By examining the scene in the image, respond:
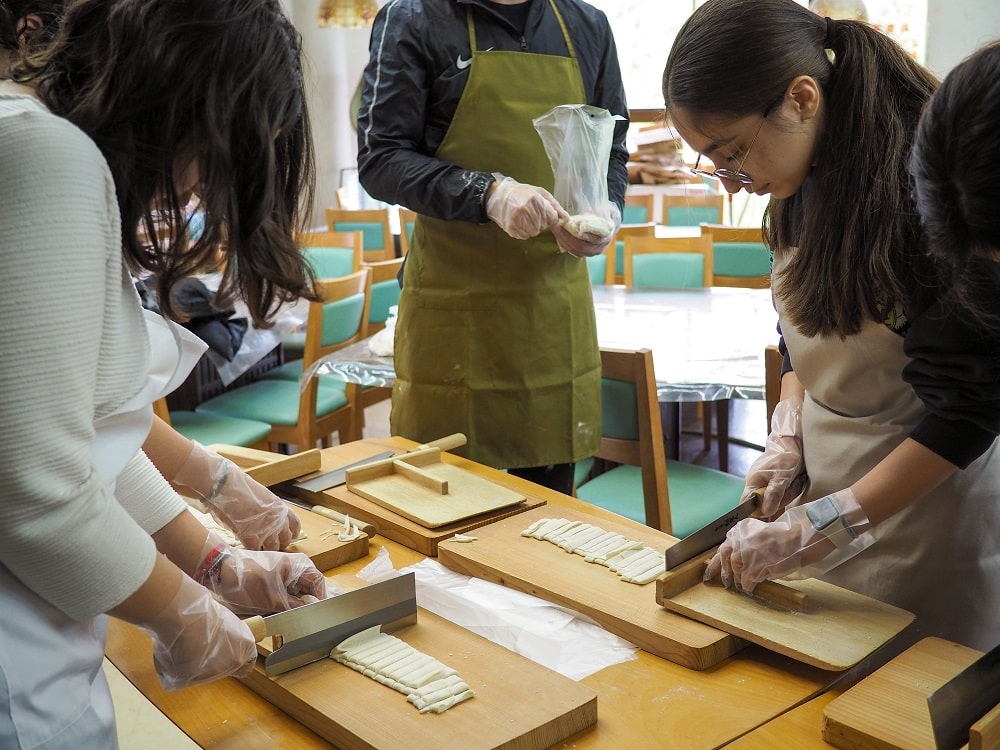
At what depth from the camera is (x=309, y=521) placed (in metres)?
1.54

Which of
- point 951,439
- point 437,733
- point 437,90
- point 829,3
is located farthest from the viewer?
point 829,3

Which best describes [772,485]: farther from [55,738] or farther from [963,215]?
[55,738]

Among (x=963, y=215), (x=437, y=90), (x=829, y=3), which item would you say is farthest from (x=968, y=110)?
(x=829, y=3)

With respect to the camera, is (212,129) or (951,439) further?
(951,439)

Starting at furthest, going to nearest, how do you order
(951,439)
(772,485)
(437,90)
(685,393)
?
(685,393) < (437,90) < (772,485) < (951,439)

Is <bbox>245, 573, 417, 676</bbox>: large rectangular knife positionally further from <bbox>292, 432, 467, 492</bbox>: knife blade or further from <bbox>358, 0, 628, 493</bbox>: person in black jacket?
<bbox>358, 0, 628, 493</bbox>: person in black jacket

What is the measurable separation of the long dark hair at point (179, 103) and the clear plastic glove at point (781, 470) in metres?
0.95

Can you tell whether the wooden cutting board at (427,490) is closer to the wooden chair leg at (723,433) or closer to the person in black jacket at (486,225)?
the person in black jacket at (486,225)

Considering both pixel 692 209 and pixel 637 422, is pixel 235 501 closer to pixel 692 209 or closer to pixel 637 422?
pixel 637 422

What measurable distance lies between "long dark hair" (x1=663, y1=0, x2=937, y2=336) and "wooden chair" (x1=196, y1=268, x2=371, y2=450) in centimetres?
228

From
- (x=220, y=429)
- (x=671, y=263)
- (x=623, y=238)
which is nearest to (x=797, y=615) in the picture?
(x=220, y=429)

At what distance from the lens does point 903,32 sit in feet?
22.1

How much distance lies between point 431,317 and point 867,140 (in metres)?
1.13

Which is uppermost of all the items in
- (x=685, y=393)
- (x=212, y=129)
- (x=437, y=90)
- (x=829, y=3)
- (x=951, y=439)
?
(x=829, y=3)
